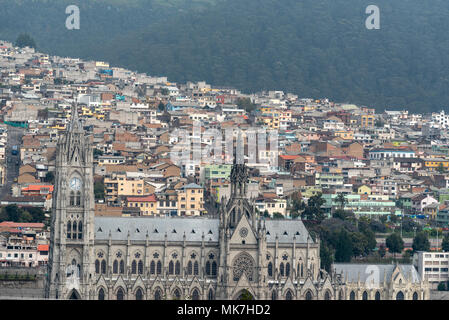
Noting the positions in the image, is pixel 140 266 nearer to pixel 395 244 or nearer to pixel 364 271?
pixel 364 271

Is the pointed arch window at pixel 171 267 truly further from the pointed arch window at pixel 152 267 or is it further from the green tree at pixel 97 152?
the green tree at pixel 97 152

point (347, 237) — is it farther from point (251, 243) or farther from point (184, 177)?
point (184, 177)

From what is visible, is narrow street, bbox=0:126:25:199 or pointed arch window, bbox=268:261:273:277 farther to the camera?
narrow street, bbox=0:126:25:199

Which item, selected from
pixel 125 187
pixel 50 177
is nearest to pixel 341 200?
pixel 125 187

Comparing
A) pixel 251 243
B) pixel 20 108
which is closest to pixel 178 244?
pixel 251 243

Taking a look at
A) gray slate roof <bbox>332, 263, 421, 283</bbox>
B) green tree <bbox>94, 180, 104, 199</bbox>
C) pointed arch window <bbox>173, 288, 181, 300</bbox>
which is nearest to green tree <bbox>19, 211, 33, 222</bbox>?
green tree <bbox>94, 180, 104, 199</bbox>

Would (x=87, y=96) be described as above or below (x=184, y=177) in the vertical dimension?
above

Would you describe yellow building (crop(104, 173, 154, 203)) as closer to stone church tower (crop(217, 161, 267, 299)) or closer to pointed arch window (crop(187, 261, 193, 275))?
pointed arch window (crop(187, 261, 193, 275))

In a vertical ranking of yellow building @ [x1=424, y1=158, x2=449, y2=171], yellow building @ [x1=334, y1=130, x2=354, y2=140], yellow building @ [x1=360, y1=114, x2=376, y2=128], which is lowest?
yellow building @ [x1=424, y1=158, x2=449, y2=171]
